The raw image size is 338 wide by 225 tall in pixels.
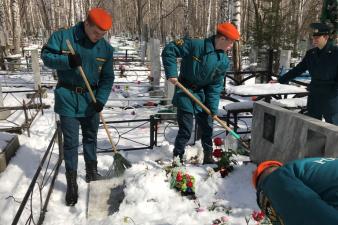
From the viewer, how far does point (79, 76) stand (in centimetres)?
383

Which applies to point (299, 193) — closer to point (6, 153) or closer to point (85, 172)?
point (85, 172)

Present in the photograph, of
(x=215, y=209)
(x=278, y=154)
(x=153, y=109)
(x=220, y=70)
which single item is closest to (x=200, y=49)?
(x=220, y=70)

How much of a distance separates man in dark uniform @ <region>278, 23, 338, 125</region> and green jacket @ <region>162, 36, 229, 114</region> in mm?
1284

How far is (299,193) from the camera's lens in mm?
1324

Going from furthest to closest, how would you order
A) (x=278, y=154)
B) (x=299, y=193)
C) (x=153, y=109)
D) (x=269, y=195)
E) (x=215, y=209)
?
(x=153, y=109) → (x=278, y=154) → (x=215, y=209) → (x=269, y=195) → (x=299, y=193)

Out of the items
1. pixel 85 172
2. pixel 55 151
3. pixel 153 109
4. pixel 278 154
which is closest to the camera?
pixel 278 154

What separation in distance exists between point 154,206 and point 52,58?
A: 6.36 ft

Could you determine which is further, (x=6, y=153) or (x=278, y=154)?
(x=6, y=153)

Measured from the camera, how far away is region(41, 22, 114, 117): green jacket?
3.68m

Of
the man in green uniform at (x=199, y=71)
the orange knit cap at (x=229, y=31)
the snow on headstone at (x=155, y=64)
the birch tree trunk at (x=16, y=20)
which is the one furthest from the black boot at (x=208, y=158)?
the birch tree trunk at (x=16, y=20)

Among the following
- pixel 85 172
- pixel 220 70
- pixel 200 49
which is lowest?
pixel 85 172

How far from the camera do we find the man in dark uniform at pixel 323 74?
4445mm

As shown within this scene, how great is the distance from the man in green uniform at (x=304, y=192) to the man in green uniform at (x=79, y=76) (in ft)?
8.70

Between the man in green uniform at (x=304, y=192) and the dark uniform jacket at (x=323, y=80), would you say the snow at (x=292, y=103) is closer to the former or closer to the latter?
the dark uniform jacket at (x=323, y=80)
